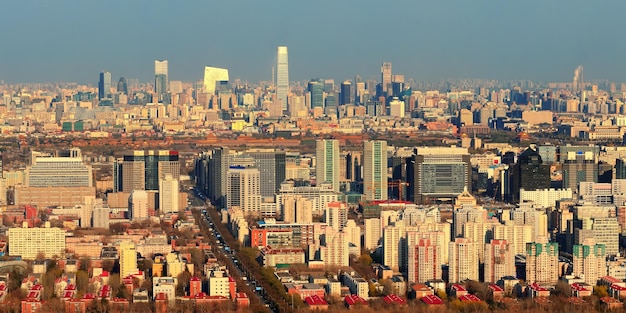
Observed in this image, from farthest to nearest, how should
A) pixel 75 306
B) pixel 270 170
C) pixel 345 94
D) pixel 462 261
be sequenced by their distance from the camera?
pixel 345 94, pixel 270 170, pixel 462 261, pixel 75 306

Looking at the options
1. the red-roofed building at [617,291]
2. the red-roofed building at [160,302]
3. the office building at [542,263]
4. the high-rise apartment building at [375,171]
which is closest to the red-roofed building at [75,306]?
the red-roofed building at [160,302]

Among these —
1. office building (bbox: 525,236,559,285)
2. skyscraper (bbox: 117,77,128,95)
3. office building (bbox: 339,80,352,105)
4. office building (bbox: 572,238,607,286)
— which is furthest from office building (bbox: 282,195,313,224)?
skyscraper (bbox: 117,77,128,95)

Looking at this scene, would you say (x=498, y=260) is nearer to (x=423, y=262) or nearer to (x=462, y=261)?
(x=462, y=261)

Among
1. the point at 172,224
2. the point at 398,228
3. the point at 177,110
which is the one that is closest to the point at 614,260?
the point at 398,228

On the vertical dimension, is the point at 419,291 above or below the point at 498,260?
below

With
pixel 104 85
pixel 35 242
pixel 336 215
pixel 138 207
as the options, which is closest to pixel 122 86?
pixel 104 85

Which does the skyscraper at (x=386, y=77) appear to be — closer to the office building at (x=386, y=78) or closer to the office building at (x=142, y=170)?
the office building at (x=386, y=78)
